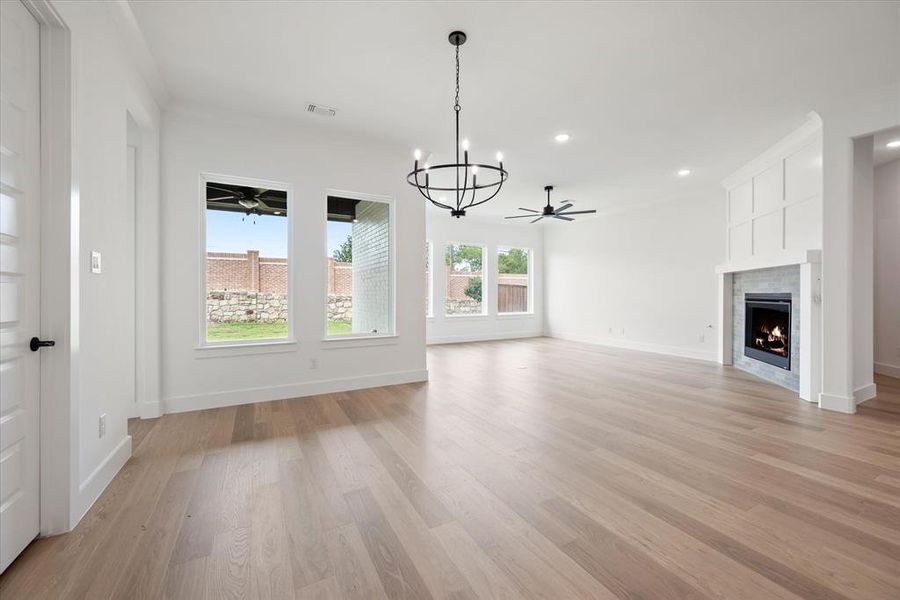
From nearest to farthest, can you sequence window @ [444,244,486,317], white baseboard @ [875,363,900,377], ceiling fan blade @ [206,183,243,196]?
ceiling fan blade @ [206,183,243,196] → white baseboard @ [875,363,900,377] → window @ [444,244,486,317]

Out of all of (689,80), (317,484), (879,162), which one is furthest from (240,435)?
(879,162)

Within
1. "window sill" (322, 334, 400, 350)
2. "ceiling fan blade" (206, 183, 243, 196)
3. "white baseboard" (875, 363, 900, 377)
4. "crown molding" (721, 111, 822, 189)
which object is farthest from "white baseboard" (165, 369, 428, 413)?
"white baseboard" (875, 363, 900, 377)

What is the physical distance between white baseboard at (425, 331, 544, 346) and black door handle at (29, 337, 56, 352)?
693 centimetres

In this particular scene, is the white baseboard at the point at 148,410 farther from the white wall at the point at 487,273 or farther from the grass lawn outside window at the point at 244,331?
the white wall at the point at 487,273

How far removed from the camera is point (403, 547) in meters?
1.73

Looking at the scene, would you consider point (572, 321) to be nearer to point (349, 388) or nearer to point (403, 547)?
point (349, 388)

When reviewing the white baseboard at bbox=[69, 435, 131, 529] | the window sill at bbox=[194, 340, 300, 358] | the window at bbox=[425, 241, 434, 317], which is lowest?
the white baseboard at bbox=[69, 435, 131, 529]

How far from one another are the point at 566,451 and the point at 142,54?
430 centimetres

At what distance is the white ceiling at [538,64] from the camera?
8.16ft

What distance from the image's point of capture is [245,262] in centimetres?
404

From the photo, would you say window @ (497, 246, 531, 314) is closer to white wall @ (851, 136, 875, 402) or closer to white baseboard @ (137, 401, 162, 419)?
white wall @ (851, 136, 875, 402)

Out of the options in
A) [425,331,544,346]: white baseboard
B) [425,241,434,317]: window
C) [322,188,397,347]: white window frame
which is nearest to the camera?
[322,188,397,347]: white window frame

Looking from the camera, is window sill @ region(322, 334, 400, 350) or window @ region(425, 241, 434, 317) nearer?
window sill @ region(322, 334, 400, 350)

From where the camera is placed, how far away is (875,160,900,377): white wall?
5.09 meters
